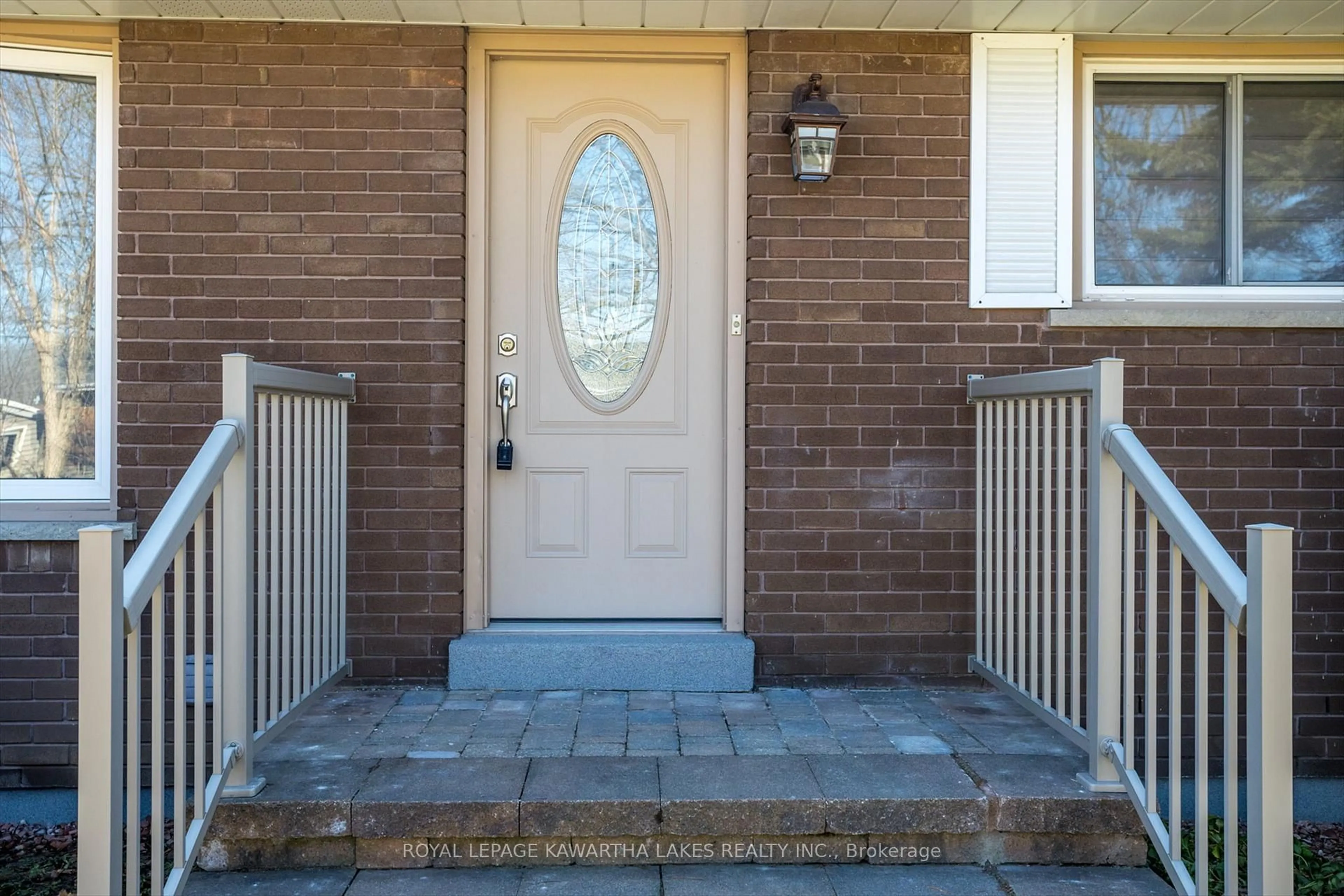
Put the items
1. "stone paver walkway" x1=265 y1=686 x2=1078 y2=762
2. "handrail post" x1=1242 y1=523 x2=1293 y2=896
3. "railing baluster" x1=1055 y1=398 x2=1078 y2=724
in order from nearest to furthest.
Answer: "handrail post" x1=1242 y1=523 x2=1293 y2=896 → "railing baluster" x1=1055 y1=398 x2=1078 y2=724 → "stone paver walkway" x1=265 y1=686 x2=1078 y2=762

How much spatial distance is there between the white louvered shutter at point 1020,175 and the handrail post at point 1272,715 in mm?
1929

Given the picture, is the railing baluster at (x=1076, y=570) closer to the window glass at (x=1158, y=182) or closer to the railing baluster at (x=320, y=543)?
the window glass at (x=1158, y=182)

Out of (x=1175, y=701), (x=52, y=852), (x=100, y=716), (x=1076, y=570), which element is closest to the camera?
(x=100, y=716)

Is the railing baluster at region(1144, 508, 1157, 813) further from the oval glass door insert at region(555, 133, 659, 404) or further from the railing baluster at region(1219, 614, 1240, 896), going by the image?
the oval glass door insert at region(555, 133, 659, 404)

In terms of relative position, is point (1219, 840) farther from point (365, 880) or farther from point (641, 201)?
point (641, 201)

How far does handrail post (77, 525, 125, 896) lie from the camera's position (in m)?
1.91

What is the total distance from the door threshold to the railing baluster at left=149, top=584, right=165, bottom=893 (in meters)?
1.66

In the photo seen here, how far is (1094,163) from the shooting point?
Result: 12.9ft

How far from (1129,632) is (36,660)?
377 centimetres

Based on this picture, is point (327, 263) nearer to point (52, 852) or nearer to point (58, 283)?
point (58, 283)

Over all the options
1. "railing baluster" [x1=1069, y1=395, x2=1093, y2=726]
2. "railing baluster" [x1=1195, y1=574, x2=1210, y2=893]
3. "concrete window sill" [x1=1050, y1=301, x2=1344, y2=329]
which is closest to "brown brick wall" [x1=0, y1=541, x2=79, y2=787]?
"railing baluster" [x1=1069, y1=395, x2=1093, y2=726]

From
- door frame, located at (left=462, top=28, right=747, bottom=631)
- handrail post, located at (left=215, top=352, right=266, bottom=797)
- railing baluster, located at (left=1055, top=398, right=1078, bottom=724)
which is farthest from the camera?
door frame, located at (left=462, top=28, right=747, bottom=631)

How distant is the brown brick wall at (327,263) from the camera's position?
12.1 ft

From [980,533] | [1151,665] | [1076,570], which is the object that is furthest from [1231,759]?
[980,533]
